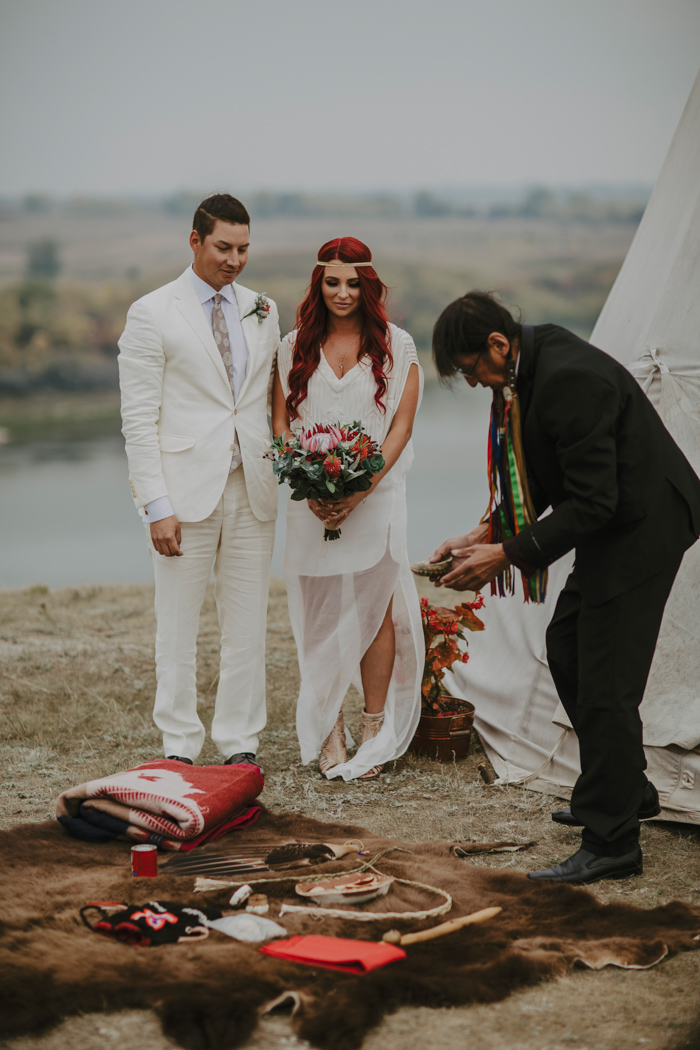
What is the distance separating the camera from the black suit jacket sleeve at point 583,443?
8.26 ft

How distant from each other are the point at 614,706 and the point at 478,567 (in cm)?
53

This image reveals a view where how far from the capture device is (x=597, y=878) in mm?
2715

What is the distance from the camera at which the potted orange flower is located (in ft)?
12.6

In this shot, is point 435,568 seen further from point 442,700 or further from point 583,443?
point 442,700

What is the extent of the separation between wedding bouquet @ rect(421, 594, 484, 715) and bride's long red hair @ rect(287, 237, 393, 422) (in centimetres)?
→ 93

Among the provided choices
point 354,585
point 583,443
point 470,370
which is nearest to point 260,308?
point 354,585

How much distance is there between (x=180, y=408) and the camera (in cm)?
343

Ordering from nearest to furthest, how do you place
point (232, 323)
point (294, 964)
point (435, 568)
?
point (294, 964)
point (435, 568)
point (232, 323)

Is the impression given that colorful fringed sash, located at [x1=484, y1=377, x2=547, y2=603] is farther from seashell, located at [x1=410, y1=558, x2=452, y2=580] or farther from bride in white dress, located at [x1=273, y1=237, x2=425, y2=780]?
bride in white dress, located at [x1=273, y1=237, x2=425, y2=780]

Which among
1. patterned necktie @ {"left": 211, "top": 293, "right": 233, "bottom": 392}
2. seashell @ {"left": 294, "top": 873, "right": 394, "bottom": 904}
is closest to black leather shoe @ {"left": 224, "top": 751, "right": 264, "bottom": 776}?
seashell @ {"left": 294, "top": 873, "right": 394, "bottom": 904}

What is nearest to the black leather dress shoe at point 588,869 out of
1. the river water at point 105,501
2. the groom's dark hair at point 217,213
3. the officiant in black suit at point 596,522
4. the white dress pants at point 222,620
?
the officiant in black suit at point 596,522

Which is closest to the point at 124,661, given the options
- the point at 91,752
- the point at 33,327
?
the point at 91,752

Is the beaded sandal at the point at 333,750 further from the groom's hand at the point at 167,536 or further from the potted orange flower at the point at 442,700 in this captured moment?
the groom's hand at the point at 167,536

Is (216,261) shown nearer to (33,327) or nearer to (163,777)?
(163,777)
